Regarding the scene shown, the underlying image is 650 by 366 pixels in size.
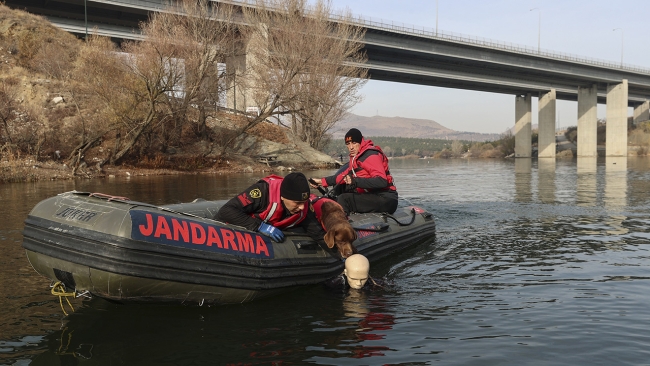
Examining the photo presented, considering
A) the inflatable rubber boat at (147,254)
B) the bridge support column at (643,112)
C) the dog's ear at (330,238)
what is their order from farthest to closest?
the bridge support column at (643,112)
the dog's ear at (330,238)
the inflatable rubber boat at (147,254)

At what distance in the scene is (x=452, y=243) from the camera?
8.85 metres

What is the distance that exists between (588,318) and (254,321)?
3.08 m

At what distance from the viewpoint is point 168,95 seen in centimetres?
2827

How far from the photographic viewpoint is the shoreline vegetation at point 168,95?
2556 centimetres

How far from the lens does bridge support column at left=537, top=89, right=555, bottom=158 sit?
6650 centimetres

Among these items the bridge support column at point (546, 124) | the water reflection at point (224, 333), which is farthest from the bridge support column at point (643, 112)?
the water reflection at point (224, 333)

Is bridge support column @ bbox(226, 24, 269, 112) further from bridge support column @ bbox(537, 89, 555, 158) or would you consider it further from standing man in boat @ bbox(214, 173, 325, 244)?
bridge support column @ bbox(537, 89, 555, 158)

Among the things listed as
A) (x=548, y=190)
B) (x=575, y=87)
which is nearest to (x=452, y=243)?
(x=548, y=190)

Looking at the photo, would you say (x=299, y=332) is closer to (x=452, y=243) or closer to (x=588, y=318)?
(x=588, y=318)

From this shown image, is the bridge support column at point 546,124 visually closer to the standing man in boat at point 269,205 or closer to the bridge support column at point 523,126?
the bridge support column at point 523,126

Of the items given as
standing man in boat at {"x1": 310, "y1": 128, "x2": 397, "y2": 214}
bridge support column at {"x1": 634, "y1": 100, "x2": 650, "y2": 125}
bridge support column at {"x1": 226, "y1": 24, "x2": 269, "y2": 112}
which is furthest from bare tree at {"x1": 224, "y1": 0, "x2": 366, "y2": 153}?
bridge support column at {"x1": 634, "y1": 100, "x2": 650, "y2": 125}

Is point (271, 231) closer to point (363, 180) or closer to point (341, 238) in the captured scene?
point (341, 238)

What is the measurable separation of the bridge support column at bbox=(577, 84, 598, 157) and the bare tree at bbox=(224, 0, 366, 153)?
41704 mm

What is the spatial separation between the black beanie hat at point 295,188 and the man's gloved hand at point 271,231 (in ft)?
1.25
